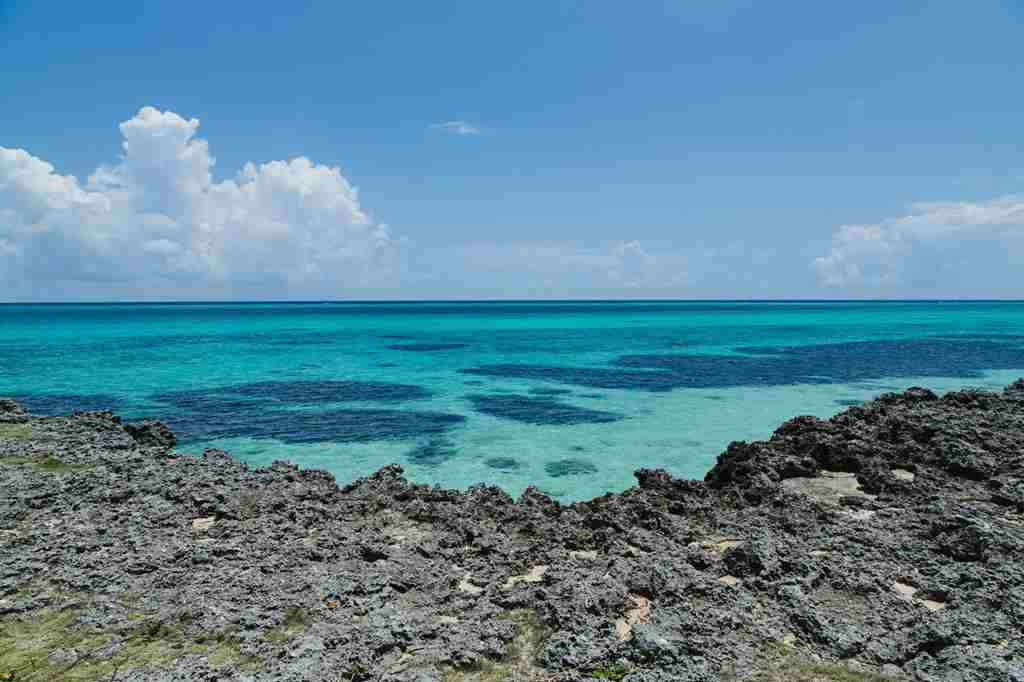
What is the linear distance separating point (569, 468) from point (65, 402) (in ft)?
87.3

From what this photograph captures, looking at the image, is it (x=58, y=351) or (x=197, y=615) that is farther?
(x=58, y=351)

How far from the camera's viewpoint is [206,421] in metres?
24.8

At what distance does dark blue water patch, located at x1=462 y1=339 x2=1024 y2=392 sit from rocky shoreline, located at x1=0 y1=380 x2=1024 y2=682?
921 inches

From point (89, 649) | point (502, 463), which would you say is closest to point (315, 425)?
point (502, 463)

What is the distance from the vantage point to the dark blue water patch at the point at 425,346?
201 feet

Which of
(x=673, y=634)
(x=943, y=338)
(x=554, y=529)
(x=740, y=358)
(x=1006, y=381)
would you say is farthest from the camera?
(x=943, y=338)

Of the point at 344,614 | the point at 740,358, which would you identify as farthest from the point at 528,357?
the point at 344,614

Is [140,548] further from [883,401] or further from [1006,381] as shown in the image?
[1006,381]

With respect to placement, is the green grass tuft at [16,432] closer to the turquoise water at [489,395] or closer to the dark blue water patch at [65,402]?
the turquoise water at [489,395]

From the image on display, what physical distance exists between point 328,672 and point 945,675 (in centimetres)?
659

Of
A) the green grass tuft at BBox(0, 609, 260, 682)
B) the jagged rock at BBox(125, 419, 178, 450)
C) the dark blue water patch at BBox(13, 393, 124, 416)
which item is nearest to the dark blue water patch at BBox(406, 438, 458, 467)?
the jagged rock at BBox(125, 419, 178, 450)

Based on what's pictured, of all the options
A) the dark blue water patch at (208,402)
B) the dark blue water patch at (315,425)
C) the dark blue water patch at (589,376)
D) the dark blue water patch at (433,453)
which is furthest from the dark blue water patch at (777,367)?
the dark blue water patch at (208,402)

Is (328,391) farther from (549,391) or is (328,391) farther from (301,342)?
(301,342)

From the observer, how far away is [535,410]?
27703mm
